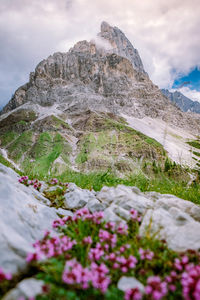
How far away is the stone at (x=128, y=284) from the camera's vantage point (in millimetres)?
1738

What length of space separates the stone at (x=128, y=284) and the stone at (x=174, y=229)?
842mm

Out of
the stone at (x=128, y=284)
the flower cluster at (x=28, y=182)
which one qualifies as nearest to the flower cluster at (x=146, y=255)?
the stone at (x=128, y=284)

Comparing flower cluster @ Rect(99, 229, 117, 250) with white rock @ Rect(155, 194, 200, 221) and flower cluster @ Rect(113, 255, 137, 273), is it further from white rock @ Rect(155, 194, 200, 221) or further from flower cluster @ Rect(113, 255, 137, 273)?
white rock @ Rect(155, 194, 200, 221)

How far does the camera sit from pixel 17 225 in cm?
277

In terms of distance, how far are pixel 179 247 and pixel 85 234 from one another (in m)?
1.43

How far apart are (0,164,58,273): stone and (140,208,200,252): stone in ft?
5.89

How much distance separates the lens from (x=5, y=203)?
10.3 ft

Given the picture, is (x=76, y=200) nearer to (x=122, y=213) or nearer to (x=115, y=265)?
(x=122, y=213)

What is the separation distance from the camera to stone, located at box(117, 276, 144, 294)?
5.70ft

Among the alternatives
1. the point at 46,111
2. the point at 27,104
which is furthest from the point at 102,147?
the point at 27,104

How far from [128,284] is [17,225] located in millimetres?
1937

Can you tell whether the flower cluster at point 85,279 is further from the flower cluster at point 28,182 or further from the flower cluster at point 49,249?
the flower cluster at point 28,182

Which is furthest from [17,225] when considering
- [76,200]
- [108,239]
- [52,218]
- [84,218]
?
[76,200]

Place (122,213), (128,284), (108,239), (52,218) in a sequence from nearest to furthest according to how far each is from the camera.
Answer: (128,284) → (108,239) → (122,213) → (52,218)
